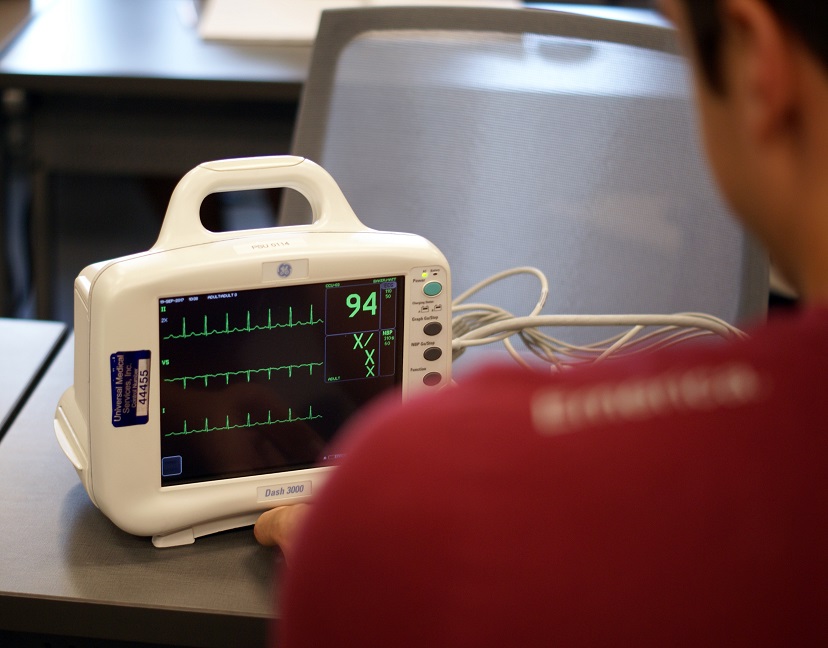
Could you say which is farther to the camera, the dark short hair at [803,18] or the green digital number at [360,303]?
the green digital number at [360,303]

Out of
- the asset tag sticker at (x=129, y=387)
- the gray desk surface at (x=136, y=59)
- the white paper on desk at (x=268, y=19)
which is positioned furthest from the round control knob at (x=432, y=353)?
the white paper on desk at (x=268, y=19)

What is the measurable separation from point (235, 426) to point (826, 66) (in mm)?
557

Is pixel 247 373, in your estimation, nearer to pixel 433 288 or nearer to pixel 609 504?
pixel 433 288

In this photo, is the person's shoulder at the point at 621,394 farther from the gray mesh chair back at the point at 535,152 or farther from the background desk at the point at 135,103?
the background desk at the point at 135,103

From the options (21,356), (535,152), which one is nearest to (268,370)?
(21,356)

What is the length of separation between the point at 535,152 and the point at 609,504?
993 mm

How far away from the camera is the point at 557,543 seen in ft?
1.08

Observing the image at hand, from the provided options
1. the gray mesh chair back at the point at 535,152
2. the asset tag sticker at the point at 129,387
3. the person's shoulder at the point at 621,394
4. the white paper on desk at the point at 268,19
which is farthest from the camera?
the white paper on desk at the point at 268,19

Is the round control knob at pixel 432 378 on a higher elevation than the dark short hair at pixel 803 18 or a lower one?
lower

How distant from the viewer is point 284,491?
0.82 meters

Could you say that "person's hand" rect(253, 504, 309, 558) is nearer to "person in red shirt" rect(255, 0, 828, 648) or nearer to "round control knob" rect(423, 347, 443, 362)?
"round control knob" rect(423, 347, 443, 362)

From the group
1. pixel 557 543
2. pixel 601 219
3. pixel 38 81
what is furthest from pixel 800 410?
pixel 38 81

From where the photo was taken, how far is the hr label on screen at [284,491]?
0.81 metres

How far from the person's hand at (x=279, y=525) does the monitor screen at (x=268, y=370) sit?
0.03m
